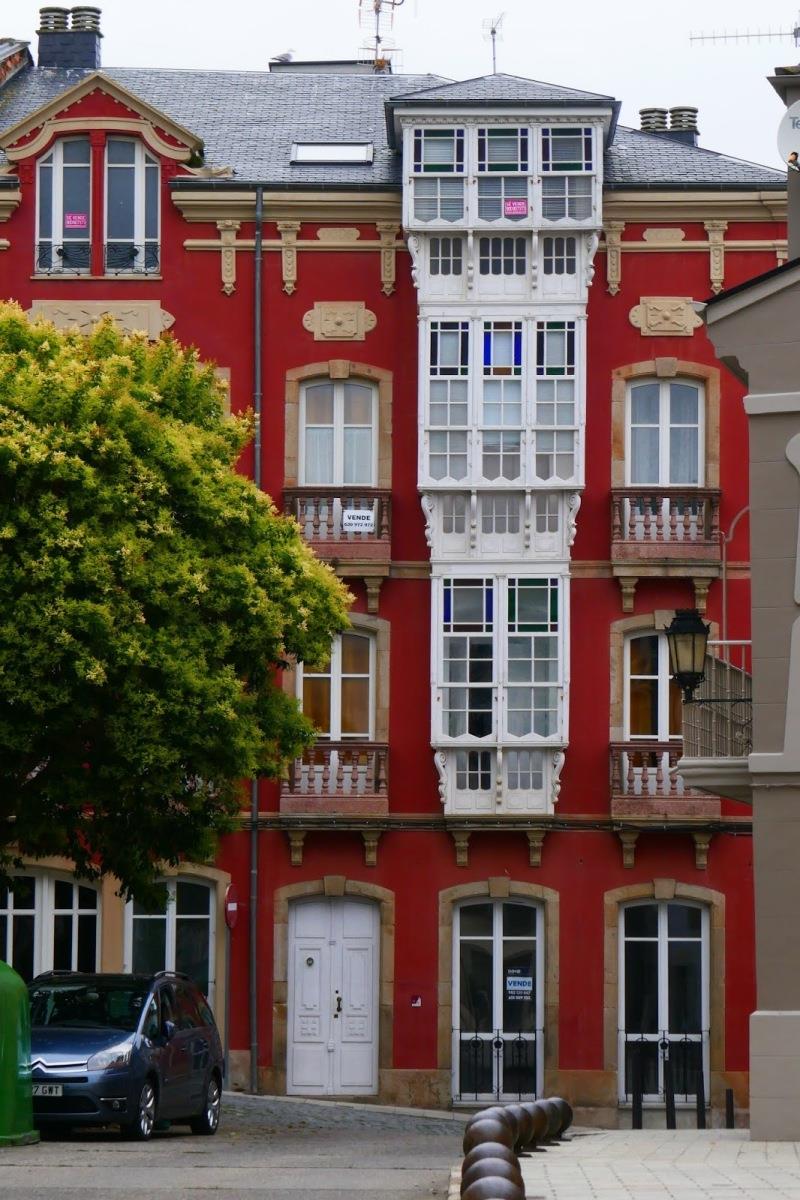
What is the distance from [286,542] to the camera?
1048 inches

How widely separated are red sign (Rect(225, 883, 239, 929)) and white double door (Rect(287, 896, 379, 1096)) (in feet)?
2.74

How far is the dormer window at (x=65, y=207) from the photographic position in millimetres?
33281

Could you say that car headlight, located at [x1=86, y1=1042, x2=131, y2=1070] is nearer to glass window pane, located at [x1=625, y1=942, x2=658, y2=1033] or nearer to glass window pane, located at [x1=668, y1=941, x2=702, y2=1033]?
glass window pane, located at [x1=625, y1=942, x2=658, y2=1033]

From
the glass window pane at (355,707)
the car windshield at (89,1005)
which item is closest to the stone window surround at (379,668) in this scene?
the glass window pane at (355,707)

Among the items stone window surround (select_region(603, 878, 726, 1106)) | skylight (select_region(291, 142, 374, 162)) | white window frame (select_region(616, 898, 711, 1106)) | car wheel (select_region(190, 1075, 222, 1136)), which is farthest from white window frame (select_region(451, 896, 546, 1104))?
skylight (select_region(291, 142, 374, 162))

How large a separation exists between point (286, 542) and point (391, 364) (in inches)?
290

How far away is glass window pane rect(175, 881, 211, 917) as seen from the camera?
32.8 meters

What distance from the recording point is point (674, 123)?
38.2 meters

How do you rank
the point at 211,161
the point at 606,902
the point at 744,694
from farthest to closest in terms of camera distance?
the point at 211,161
the point at 606,902
the point at 744,694

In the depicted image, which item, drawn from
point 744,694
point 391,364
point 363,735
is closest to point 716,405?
point 391,364

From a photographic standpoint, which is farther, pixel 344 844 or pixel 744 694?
pixel 344 844

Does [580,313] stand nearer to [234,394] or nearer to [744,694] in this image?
[234,394]

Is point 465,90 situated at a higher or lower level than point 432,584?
higher

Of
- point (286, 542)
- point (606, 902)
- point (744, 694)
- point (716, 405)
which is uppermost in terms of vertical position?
point (716, 405)
